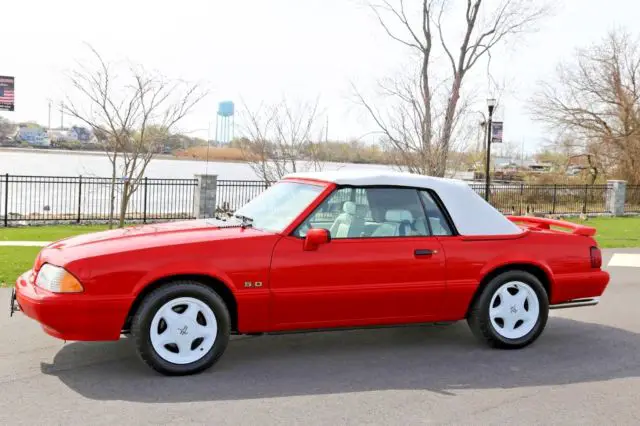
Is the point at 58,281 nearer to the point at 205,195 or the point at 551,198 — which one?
the point at 205,195

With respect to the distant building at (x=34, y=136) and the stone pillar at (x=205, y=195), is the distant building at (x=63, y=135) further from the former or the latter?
the stone pillar at (x=205, y=195)

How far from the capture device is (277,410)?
4473 millimetres

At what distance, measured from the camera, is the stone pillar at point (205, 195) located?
2323 cm

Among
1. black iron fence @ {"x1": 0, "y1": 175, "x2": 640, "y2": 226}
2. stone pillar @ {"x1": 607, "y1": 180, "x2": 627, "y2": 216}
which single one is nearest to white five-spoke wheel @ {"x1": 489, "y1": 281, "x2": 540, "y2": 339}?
black iron fence @ {"x1": 0, "y1": 175, "x2": 640, "y2": 226}

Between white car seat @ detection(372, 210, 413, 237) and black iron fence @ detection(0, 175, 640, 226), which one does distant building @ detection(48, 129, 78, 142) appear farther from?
white car seat @ detection(372, 210, 413, 237)

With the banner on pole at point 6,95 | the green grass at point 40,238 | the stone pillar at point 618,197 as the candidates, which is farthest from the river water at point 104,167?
Answer: the stone pillar at point 618,197

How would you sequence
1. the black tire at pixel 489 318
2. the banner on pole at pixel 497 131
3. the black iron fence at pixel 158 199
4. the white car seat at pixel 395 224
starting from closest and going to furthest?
1. the white car seat at pixel 395 224
2. the black tire at pixel 489 318
3. the black iron fence at pixel 158 199
4. the banner on pole at pixel 497 131

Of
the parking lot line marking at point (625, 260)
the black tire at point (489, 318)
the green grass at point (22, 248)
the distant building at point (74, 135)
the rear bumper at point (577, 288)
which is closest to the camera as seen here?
the black tire at point (489, 318)

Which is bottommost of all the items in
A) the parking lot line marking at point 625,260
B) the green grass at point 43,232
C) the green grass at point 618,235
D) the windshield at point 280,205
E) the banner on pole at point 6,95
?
the green grass at point 43,232

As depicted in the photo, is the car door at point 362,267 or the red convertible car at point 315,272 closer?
the red convertible car at point 315,272

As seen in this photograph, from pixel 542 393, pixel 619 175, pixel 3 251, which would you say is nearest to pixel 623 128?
pixel 619 175

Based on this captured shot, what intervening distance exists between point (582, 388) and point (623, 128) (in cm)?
3758

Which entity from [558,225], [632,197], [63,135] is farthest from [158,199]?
Answer: [632,197]

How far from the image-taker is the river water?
23.8m
